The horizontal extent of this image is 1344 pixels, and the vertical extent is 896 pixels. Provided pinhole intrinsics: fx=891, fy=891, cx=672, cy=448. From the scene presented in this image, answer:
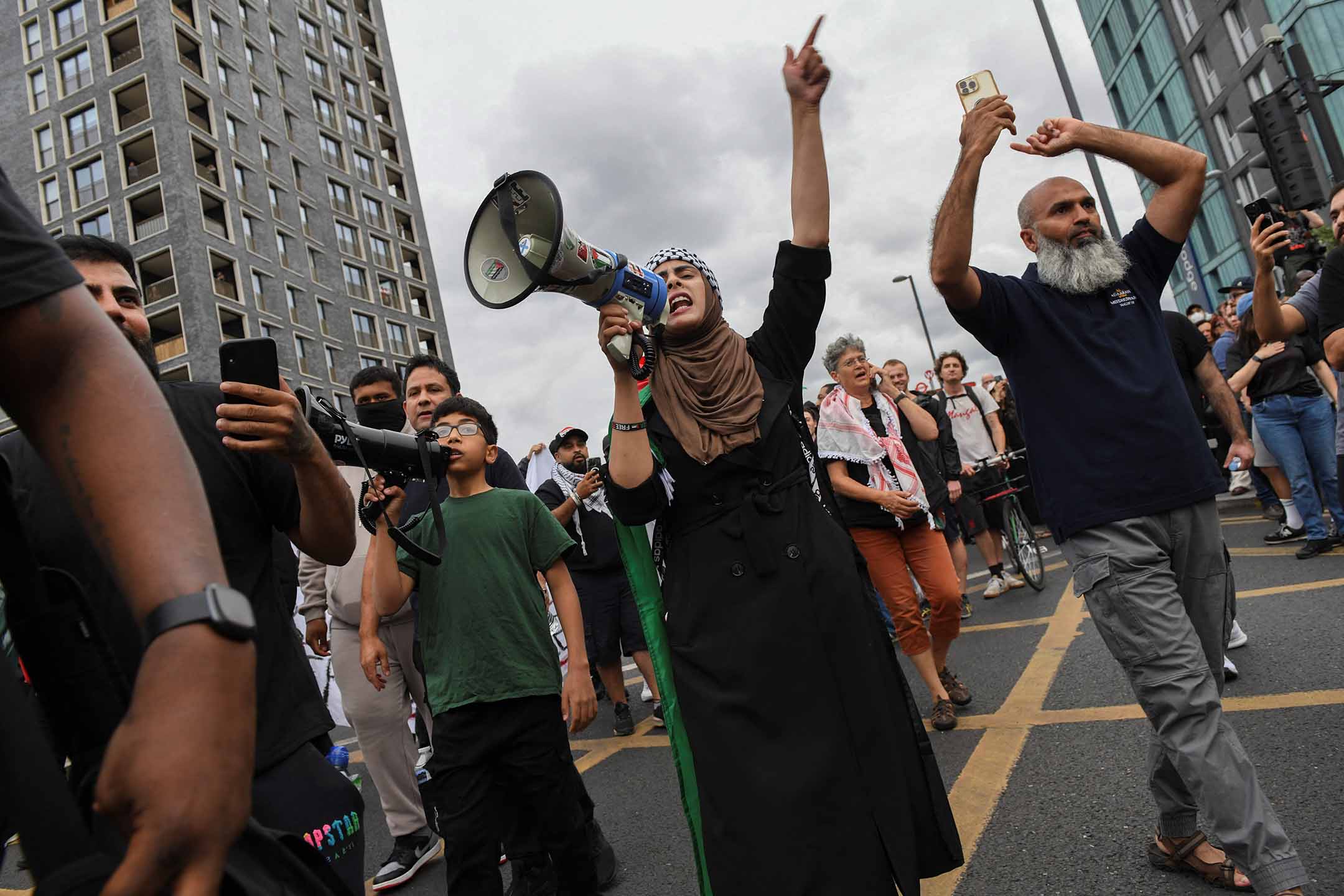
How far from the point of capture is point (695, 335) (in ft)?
8.48

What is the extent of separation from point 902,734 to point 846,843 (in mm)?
320

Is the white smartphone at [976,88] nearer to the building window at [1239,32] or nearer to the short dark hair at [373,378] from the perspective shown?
the short dark hair at [373,378]

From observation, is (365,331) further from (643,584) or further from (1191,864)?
(1191,864)

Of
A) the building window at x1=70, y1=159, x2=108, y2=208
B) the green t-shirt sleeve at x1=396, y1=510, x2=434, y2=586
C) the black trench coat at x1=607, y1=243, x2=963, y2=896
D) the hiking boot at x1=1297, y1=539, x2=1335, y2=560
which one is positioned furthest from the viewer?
the building window at x1=70, y1=159, x2=108, y2=208

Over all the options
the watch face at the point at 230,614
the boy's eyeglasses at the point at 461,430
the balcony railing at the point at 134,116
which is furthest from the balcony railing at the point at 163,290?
the watch face at the point at 230,614

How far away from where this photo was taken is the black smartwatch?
691mm

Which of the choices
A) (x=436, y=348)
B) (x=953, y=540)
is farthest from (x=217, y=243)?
(x=953, y=540)

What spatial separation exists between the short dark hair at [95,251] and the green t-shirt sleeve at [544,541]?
163cm

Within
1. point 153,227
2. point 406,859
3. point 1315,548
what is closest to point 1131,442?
→ point 406,859

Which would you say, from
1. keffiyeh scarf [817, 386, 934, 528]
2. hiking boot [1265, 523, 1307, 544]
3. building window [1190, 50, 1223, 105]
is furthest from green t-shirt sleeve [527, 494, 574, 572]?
building window [1190, 50, 1223, 105]

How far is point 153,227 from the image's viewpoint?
33625 mm

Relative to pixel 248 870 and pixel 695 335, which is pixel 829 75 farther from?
pixel 248 870

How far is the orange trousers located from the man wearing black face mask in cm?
238

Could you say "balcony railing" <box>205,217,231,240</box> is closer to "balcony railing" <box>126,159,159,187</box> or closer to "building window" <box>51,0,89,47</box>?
"balcony railing" <box>126,159,159,187</box>
